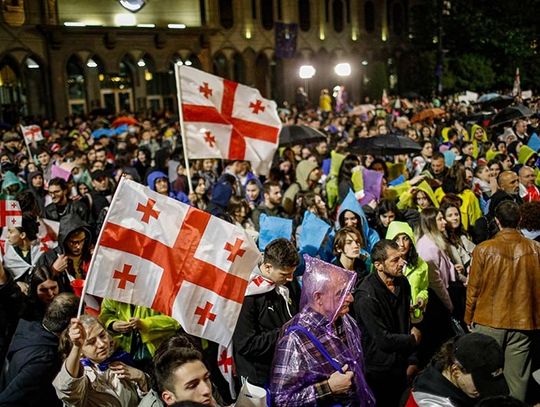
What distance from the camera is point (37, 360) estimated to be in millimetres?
3766

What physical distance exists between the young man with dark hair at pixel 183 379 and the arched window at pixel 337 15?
127 ft

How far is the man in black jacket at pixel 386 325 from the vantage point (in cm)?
473

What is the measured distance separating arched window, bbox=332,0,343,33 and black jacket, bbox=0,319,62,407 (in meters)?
38.4

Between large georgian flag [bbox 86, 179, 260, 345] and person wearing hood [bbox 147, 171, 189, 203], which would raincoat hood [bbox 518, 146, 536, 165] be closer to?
person wearing hood [bbox 147, 171, 189, 203]

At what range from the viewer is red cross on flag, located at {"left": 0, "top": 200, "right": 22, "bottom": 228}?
659cm

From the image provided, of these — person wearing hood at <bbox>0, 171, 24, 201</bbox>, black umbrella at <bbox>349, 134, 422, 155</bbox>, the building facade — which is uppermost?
the building facade

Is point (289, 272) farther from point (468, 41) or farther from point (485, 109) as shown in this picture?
point (468, 41)

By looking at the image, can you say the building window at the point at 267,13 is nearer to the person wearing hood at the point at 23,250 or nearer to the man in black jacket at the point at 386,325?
the person wearing hood at the point at 23,250

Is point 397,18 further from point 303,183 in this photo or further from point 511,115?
point 303,183

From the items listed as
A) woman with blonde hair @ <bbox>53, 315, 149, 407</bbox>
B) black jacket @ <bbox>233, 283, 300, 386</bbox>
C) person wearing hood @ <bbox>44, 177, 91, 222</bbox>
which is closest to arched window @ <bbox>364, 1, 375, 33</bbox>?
person wearing hood @ <bbox>44, 177, 91, 222</bbox>

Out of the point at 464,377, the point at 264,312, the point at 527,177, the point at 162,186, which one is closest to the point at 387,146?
the point at 527,177

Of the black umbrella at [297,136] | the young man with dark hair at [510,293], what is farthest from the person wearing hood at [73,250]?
the black umbrella at [297,136]

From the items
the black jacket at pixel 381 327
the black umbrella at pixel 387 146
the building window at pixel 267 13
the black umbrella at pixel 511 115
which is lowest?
the black jacket at pixel 381 327

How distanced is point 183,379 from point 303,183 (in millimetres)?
7189
